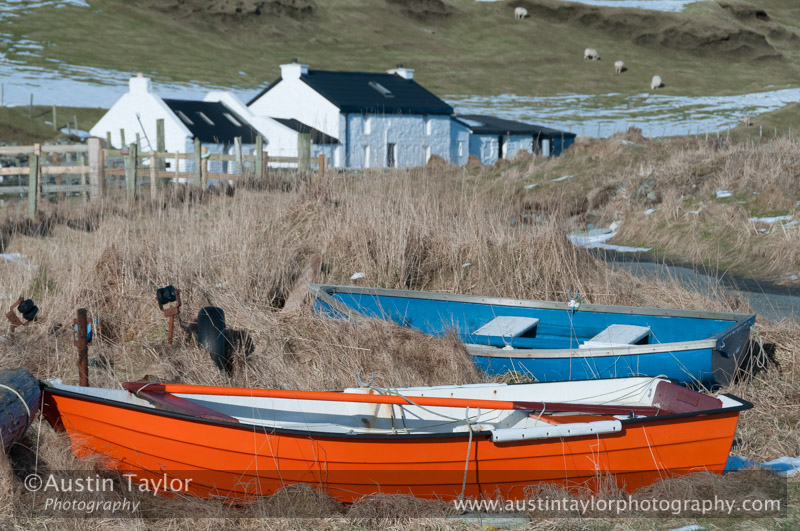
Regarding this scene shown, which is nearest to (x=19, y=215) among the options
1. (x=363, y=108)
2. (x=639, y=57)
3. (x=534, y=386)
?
(x=534, y=386)

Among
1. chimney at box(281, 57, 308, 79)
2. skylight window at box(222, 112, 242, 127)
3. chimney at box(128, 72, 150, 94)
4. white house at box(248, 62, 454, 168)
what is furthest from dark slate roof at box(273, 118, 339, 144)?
chimney at box(128, 72, 150, 94)

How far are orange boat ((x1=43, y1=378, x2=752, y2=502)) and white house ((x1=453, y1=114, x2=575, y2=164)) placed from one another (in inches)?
1678

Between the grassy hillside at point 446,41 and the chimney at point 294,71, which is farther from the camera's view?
the grassy hillside at point 446,41

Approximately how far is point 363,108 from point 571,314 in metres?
36.3

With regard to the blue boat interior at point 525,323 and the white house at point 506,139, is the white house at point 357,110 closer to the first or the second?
the white house at point 506,139

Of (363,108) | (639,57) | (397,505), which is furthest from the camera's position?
(639,57)

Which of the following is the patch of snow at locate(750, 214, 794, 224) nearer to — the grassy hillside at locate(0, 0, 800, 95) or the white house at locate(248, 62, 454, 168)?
the white house at locate(248, 62, 454, 168)

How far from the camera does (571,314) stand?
8320mm

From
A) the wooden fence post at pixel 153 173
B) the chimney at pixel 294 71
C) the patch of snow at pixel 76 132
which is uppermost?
the chimney at pixel 294 71

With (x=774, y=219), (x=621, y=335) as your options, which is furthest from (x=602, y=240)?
(x=621, y=335)

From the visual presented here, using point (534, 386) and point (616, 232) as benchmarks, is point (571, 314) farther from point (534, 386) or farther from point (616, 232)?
point (616, 232)

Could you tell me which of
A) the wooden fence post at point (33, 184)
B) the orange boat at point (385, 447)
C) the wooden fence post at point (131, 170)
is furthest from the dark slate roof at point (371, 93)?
the orange boat at point (385, 447)

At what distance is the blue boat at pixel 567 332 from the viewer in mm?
6727

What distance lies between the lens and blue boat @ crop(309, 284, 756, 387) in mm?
6727
